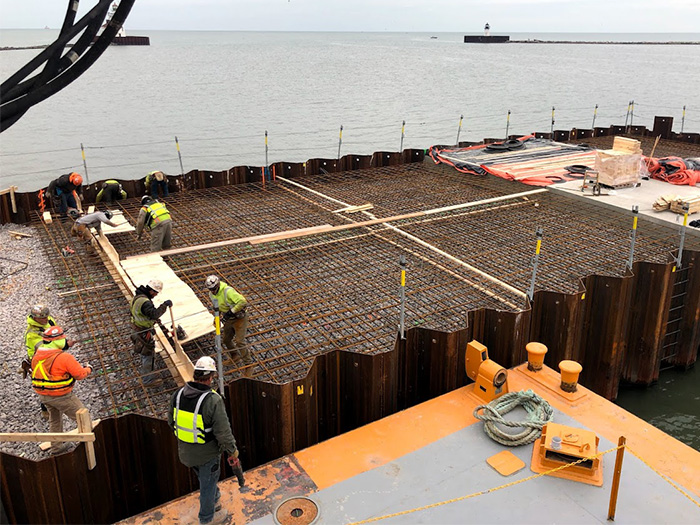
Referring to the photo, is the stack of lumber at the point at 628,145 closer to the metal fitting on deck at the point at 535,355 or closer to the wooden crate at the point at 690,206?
the wooden crate at the point at 690,206

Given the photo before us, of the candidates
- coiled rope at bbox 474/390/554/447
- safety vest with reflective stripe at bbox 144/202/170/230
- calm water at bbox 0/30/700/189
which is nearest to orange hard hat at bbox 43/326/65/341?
coiled rope at bbox 474/390/554/447

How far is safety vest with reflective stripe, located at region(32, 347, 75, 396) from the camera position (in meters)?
7.14

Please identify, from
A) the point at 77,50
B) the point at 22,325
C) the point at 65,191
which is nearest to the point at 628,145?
the point at 65,191

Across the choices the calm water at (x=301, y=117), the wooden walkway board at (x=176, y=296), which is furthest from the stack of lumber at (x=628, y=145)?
the wooden walkway board at (x=176, y=296)

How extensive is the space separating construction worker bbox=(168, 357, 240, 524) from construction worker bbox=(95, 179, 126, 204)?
12.8m

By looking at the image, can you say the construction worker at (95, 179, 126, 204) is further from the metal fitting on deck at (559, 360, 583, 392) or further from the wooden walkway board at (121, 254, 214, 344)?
the metal fitting on deck at (559, 360, 583, 392)

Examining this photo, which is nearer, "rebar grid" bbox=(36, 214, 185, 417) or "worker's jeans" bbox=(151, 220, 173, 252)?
"rebar grid" bbox=(36, 214, 185, 417)

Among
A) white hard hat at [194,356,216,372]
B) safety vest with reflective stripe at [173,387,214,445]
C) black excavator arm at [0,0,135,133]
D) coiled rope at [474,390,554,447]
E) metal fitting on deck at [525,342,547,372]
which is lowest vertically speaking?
coiled rope at [474,390,554,447]

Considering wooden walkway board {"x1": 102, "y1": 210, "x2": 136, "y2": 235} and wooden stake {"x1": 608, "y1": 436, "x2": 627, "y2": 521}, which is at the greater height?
wooden walkway board {"x1": 102, "y1": 210, "x2": 136, "y2": 235}

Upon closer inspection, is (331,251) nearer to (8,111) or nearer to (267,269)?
(267,269)

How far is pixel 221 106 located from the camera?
61.2 m

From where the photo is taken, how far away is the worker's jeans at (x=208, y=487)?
19.7 feet

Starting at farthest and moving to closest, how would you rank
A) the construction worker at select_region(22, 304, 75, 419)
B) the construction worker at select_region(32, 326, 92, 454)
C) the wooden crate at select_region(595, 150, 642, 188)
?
the wooden crate at select_region(595, 150, 642, 188), the construction worker at select_region(22, 304, 75, 419), the construction worker at select_region(32, 326, 92, 454)

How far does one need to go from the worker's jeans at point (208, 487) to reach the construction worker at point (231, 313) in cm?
312
